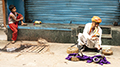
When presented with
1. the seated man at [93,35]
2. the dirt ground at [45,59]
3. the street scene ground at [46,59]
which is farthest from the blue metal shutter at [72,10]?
the seated man at [93,35]

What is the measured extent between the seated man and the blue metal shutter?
2375 mm

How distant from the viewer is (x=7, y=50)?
5242 millimetres

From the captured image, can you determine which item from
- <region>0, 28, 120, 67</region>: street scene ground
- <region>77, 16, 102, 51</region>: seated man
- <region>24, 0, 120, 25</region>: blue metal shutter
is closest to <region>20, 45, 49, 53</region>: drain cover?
<region>0, 28, 120, 67</region>: street scene ground

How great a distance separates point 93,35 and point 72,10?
2.74 meters

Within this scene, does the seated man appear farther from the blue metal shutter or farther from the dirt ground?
the blue metal shutter

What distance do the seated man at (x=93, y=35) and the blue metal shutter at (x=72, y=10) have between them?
2375 mm

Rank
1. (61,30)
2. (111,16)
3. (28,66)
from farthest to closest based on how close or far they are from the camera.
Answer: (111,16) → (61,30) → (28,66)

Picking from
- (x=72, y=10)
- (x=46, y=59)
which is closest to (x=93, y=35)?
(x=46, y=59)

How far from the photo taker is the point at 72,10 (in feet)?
23.2

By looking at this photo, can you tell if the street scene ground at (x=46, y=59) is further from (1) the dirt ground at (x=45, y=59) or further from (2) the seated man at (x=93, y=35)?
(2) the seated man at (x=93, y=35)

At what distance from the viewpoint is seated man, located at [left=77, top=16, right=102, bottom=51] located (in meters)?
4.52

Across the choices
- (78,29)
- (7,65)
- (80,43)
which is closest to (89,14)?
(78,29)

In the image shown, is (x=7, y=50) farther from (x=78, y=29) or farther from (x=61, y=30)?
→ (x=78, y=29)

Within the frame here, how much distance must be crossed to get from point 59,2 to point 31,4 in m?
A: 1.42
